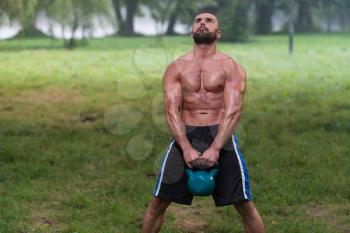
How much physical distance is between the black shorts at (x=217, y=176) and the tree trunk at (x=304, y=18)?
133ft

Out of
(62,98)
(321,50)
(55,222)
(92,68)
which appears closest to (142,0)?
(321,50)

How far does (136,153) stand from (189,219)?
137 cm

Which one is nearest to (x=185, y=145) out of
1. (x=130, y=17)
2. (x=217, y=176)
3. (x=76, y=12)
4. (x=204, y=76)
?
(x=217, y=176)

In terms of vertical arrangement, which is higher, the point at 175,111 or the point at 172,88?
the point at 172,88

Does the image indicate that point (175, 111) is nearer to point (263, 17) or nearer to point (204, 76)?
point (204, 76)

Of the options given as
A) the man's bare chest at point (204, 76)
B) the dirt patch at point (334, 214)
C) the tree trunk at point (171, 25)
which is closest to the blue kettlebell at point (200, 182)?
the man's bare chest at point (204, 76)

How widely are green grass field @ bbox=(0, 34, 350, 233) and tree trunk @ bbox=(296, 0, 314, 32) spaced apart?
28493 mm

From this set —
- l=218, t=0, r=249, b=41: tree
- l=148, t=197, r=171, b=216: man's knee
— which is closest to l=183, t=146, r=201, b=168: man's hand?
l=148, t=197, r=171, b=216: man's knee

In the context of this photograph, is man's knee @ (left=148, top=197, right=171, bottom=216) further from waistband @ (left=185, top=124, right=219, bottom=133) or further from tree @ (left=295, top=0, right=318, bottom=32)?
tree @ (left=295, top=0, right=318, bottom=32)

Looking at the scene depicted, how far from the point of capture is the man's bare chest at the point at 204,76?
422cm

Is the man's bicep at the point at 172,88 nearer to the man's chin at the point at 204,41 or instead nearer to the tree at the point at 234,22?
the man's chin at the point at 204,41

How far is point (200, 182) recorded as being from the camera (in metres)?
4.12

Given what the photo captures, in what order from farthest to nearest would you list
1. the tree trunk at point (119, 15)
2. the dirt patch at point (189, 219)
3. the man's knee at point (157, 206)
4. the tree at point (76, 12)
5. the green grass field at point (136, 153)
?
the tree trunk at point (119, 15)
the tree at point (76, 12)
the green grass field at point (136, 153)
the dirt patch at point (189, 219)
the man's knee at point (157, 206)

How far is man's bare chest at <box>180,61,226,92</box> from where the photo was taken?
422cm
